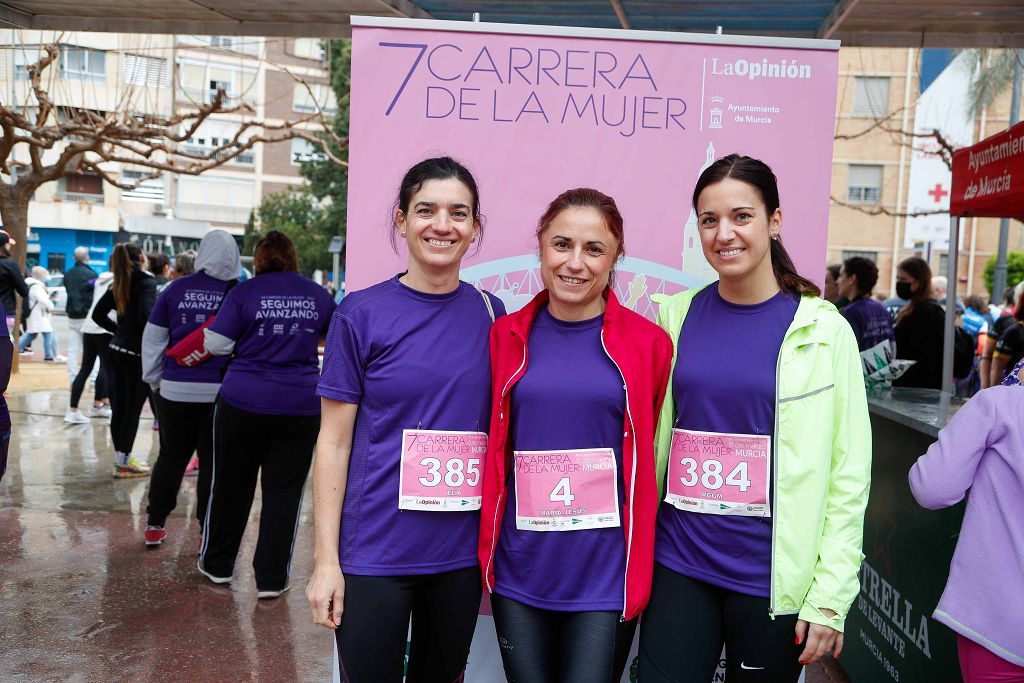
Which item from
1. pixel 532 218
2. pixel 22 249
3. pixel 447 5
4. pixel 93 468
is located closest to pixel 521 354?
pixel 532 218

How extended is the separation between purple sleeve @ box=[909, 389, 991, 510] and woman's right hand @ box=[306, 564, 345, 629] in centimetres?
143

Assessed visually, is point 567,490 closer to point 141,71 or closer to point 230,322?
point 230,322

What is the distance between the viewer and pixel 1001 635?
216cm

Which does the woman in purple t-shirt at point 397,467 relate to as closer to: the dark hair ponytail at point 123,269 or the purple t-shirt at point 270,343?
the purple t-shirt at point 270,343

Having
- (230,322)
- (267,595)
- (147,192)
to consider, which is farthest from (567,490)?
(147,192)

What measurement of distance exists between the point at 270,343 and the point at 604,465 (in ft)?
9.10

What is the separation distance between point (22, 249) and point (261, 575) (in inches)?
301

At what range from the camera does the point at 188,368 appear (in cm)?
519

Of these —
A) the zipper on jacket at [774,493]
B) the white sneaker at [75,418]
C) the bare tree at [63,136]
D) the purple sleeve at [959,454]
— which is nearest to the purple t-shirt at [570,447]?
the zipper on jacket at [774,493]

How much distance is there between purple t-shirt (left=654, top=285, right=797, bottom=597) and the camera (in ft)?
7.09

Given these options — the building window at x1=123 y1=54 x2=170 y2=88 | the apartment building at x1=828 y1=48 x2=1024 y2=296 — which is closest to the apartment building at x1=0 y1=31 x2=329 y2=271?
the building window at x1=123 y1=54 x2=170 y2=88

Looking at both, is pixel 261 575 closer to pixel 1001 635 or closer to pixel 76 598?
pixel 76 598

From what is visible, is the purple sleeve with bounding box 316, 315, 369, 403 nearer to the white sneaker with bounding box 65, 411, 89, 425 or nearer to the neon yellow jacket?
the neon yellow jacket

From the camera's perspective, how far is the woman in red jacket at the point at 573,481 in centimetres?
216
